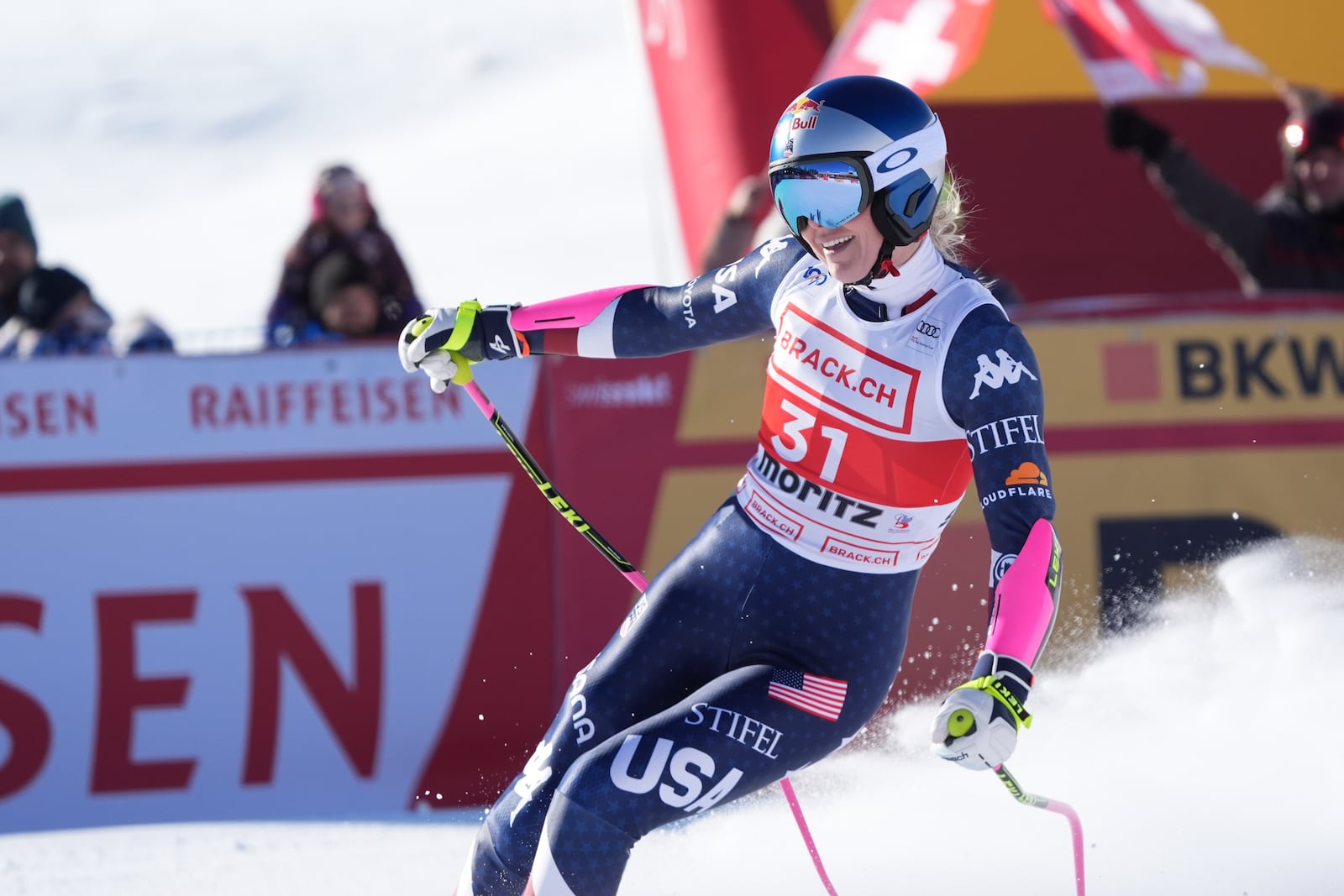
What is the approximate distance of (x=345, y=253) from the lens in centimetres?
733

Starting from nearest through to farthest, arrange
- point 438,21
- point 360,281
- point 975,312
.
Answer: point 975,312, point 360,281, point 438,21

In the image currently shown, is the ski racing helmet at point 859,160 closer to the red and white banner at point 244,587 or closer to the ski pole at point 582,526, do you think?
the ski pole at point 582,526

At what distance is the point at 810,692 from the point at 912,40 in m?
5.25

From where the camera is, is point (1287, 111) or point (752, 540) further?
point (1287, 111)

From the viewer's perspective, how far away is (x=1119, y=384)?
678 centimetres

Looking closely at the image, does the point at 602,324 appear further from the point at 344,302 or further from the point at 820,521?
the point at 344,302

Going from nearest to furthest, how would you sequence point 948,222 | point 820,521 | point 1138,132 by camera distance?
point 820,521 → point 948,222 → point 1138,132

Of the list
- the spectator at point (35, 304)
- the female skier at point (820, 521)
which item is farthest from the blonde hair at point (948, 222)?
the spectator at point (35, 304)

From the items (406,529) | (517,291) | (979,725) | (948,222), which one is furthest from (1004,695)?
(517,291)

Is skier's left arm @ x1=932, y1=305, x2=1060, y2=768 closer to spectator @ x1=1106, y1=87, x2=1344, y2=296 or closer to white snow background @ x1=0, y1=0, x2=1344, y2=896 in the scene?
white snow background @ x1=0, y1=0, x2=1344, y2=896

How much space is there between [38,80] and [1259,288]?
26656 mm

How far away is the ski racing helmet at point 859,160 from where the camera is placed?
380cm

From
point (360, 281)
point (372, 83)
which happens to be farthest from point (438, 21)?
point (360, 281)

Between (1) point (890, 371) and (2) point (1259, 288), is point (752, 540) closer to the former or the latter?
(1) point (890, 371)
